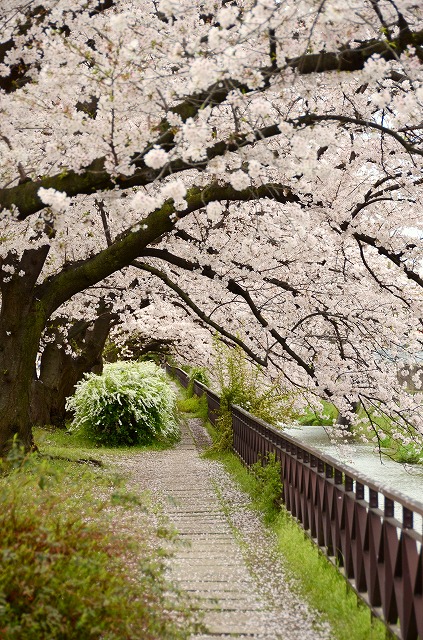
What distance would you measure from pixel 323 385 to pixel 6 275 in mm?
4763

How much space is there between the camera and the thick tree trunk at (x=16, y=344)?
940 cm

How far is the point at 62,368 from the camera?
1797 centimetres

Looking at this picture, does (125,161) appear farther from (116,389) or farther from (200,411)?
(200,411)

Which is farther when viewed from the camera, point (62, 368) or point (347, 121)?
point (62, 368)

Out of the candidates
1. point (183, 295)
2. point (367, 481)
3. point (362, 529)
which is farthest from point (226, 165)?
point (362, 529)

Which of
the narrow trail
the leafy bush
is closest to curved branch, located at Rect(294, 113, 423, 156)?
the narrow trail

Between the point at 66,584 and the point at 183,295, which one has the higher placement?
the point at 183,295

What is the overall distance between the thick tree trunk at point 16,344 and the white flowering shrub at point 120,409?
5683 millimetres

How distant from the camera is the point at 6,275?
9609mm

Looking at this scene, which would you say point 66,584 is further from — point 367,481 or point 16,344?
point 16,344

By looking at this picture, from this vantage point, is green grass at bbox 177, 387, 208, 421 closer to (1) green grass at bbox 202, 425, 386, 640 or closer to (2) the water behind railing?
(2) the water behind railing

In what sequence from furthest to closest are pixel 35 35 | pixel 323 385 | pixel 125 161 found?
pixel 323 385, pixel 35 35, pixel 125 161

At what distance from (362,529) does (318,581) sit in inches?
34.5

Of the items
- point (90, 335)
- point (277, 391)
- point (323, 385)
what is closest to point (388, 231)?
point (323, 385)
